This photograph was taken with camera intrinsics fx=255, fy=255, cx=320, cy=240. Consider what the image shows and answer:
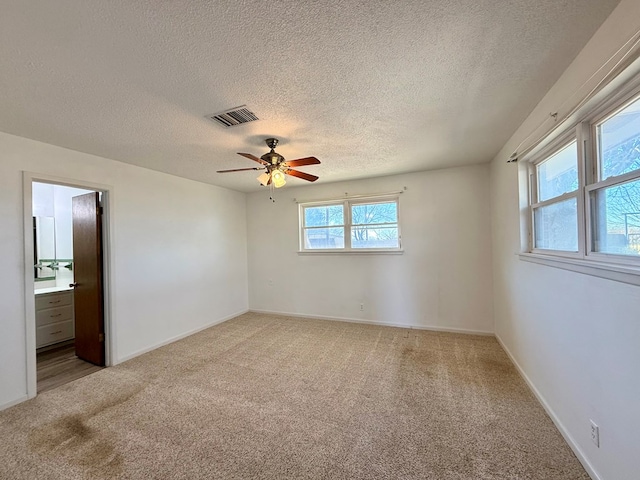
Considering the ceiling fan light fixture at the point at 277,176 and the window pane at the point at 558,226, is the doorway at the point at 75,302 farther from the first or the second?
the window pane at the point at 558,226

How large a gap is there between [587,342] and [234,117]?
292 cm

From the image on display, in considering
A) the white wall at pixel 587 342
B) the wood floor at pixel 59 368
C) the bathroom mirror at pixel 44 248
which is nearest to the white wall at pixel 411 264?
the white wall at pixel 587 342

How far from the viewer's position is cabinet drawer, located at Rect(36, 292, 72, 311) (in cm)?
358

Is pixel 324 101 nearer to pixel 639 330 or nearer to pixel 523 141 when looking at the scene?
pixel 523 141

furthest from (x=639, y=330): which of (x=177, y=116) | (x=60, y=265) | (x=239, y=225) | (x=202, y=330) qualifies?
(x=60, y=265)

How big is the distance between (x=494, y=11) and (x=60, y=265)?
6225mm

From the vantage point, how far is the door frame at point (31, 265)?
246 centimetres

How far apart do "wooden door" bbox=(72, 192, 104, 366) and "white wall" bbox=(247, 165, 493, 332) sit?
2700 mm

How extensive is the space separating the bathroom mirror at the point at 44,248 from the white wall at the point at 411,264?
11.8ft

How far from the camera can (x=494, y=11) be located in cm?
121

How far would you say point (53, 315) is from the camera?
3.76m

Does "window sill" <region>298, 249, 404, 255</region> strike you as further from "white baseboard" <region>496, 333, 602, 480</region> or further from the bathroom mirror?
the bathroom mirror

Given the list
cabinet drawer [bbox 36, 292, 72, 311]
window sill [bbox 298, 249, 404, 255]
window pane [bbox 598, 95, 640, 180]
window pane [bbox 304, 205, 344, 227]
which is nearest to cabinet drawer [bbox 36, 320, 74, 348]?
cabinet drawer [bbox 36, 292, 72, 311]

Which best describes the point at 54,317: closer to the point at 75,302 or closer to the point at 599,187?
the point at 75,302
